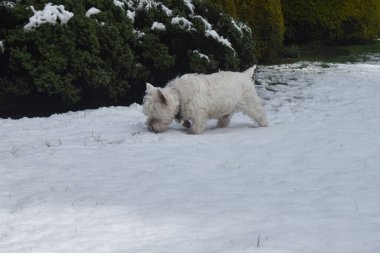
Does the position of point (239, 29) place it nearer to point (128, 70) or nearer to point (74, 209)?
point (128, 70)

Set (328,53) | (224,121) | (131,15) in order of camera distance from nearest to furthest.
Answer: (224,121) < (131,15) < (328,53)

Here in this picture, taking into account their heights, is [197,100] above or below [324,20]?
above

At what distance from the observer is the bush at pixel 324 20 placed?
17891mm

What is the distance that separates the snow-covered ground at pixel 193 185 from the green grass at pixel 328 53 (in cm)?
700

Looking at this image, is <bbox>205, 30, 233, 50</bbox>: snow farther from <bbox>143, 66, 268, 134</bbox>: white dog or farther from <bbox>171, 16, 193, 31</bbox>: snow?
<bbox>143, 66, 268, 134</bbox>: white dog

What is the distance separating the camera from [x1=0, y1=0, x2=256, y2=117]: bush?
8.93m

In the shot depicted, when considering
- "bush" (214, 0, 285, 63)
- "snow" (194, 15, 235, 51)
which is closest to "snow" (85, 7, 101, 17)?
"snow" (194, 15, 235, 51)

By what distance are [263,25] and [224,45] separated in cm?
443

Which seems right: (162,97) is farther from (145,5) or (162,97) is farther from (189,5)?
(189,5)

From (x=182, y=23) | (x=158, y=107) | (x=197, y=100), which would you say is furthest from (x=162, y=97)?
(x=182, y=23)

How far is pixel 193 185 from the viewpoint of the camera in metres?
5.07

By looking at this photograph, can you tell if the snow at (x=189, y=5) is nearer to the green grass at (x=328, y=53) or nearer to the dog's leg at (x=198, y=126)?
the dog's leg at (x=198, y=126)

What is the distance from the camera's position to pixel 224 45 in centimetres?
1072

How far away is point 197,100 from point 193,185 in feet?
7.93
